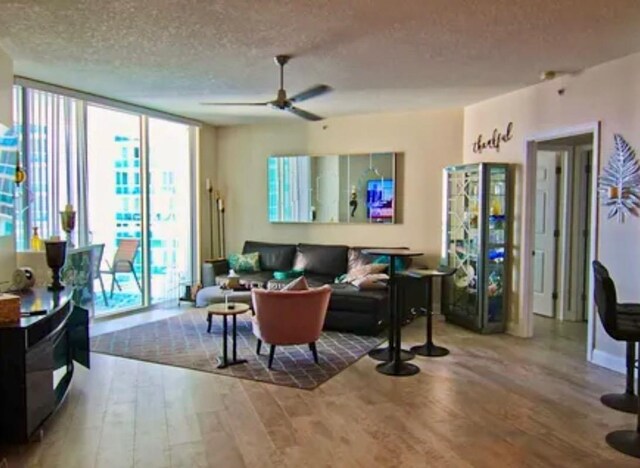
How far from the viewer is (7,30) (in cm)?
378

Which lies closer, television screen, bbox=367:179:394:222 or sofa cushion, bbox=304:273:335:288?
sofa cushion, bbox=304:273:335:288

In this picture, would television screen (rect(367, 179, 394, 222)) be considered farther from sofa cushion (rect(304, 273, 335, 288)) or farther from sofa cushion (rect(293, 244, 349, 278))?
sofa cushion (rect(304, 273, 335, 288))

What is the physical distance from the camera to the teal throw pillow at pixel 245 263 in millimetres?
7508

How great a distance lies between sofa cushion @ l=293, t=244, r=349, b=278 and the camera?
23.5ft

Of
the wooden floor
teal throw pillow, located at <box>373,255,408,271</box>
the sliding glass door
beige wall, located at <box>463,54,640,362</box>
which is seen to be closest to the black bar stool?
the wooden floor

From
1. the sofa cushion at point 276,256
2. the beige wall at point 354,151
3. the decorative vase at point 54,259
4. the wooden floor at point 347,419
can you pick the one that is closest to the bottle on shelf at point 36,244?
the decorative vase at point 54,259

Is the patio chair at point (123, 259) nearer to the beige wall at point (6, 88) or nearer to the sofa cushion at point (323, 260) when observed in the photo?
the sofa cushion at point (323, 260)

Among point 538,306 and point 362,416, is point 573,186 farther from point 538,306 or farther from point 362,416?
point 362,416

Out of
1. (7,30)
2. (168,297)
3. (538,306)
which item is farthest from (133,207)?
(538,306)

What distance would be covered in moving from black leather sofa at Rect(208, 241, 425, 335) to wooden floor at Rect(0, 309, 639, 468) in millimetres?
983

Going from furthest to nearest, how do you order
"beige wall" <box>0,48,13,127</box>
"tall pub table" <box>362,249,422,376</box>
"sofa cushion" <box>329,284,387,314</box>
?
"sofa cushion" <box>329,284,387,314</box> → "tall pub table" <box>362,249,422,376</box> → "beige wall" <box>0,48,13,127</box>

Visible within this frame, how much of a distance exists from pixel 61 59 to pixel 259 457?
3700mm

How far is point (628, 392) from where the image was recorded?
3.96 meters

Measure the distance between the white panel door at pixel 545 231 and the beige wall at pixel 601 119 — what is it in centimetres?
113
